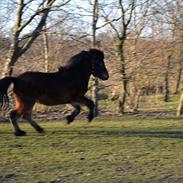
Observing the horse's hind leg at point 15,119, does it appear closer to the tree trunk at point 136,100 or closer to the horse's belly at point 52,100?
the horse's belly at point 52,100

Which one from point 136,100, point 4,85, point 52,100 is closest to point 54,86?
point 52,100

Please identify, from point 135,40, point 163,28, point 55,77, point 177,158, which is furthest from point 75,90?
point 163,28

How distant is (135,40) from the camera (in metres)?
20.6

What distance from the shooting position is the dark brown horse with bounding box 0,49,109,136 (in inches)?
411

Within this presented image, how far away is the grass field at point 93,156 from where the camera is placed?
6992mm

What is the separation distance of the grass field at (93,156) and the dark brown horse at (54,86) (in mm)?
583

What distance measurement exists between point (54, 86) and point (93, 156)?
8.70ft

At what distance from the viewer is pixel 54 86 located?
1070 cm

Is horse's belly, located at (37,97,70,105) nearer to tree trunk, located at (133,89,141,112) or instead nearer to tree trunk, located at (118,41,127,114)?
tree trunk, located at (118,41,127,114)

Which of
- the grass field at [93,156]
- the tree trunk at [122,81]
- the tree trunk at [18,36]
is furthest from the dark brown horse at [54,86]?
the tree trunk at [122,81]

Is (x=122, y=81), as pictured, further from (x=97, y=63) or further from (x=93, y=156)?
(x=93, y=156)

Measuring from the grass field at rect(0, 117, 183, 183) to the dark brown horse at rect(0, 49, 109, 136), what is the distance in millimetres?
583

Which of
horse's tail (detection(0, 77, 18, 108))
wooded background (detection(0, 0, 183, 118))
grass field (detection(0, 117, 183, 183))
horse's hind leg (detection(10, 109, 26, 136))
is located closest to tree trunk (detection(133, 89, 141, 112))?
wooded background (detection(0, 0, 183, 118))

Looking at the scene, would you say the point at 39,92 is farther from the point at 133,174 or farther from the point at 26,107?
the point at 133,174
